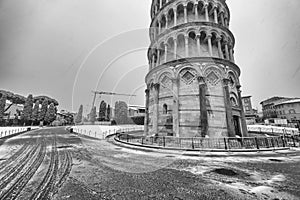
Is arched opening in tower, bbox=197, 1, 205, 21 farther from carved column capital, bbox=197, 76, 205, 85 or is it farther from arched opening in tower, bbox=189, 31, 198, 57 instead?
carved column capital, bbox=197, 76, 205, 85

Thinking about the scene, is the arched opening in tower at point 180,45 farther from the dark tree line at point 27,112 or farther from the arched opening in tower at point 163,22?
the dark tree line at point 27,112

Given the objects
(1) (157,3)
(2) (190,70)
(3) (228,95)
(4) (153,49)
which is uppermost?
(1) (157,3)

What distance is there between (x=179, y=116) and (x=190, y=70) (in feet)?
19.3

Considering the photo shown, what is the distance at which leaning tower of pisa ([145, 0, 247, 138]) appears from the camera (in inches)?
577

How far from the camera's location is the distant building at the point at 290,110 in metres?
47.4

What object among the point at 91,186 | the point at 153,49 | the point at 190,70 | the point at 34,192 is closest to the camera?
the point at 34,192

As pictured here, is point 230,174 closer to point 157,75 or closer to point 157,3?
point 157,75

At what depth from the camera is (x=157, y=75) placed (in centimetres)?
1830

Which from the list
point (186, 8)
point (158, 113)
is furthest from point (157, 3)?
point (158, 113)

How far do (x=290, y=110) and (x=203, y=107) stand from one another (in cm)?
5889

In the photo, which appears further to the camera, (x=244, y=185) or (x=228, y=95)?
(x=228, y=95)

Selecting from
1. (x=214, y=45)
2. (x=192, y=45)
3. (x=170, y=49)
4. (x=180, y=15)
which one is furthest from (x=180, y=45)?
(x=180, y=15)

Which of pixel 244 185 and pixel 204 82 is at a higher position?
pixel 204 82

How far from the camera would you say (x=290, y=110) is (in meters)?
48.8
